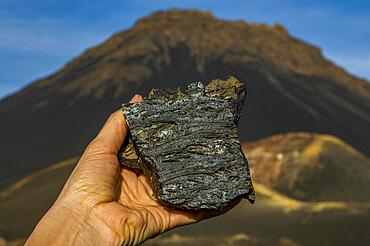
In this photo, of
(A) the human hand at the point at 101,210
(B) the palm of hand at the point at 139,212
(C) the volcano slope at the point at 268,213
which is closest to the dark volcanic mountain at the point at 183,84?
(C) the volcano slope at the point at 268,213

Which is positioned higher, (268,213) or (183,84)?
(183,84)

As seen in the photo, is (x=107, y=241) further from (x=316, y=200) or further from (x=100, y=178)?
(x=316, y=200)

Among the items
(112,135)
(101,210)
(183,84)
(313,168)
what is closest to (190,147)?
(112,135)

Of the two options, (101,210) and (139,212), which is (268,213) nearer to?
(139,212)

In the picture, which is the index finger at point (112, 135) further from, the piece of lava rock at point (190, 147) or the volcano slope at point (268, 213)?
the volcano slope at point (268, 213)

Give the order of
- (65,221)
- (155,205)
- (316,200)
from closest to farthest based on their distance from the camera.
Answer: (65,221), (155,205), (316,200)

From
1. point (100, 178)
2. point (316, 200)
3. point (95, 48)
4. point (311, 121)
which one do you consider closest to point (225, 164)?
point (100, 178)

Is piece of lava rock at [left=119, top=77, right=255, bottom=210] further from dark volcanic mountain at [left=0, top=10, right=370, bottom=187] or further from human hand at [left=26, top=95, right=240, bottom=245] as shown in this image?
dark volcanic mountain at [left=0, top=10, right=370, bottom=187]

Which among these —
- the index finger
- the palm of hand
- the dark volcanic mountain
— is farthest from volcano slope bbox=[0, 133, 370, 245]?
the index finger
